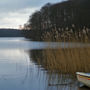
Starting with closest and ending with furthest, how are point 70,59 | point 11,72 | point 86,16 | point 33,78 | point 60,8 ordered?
point 70,59 < point 33,78 < point 11,72 < point 86,16 < point 60,8

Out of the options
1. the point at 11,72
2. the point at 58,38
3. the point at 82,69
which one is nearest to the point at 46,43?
the point at 58,38

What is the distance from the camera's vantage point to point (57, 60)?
28.0 ft

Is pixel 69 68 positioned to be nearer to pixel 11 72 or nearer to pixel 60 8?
pixel 11 72

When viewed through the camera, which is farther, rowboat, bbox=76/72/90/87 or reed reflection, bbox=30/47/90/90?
reed reflection, bbox=30/47/90/90

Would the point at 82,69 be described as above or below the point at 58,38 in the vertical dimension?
below

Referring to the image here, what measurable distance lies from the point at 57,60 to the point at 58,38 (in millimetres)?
809

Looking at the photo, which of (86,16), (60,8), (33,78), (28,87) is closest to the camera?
(28,87)

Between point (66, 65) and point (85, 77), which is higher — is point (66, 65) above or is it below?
above

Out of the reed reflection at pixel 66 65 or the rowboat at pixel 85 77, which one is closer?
the rowboat at pixel 85 77

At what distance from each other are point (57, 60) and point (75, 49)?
80cm

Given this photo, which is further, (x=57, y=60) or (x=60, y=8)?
(x=60, y=8)

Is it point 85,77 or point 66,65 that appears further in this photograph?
point 66,65

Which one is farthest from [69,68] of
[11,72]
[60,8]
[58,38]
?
[60,8]

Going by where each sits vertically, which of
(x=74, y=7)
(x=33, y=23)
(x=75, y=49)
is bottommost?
(x=75, y=49)
